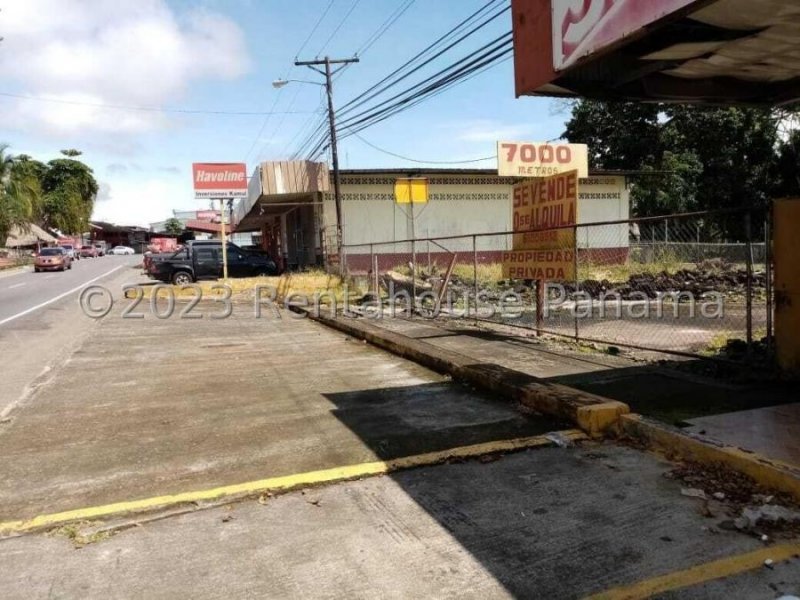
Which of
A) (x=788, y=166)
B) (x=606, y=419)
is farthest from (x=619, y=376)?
(x=788, y=166)

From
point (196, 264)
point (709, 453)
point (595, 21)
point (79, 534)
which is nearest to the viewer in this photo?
point (79, 534)

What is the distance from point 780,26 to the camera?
445 centimetres

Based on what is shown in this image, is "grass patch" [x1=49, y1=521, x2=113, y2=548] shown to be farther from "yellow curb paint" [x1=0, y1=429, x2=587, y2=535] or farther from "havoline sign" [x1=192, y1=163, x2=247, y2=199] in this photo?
"havoline sign" [x1=192, y1=163, x2=247, y2=199]

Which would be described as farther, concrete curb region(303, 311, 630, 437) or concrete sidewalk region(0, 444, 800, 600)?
concrete curb region(303, 311, 630, 437)

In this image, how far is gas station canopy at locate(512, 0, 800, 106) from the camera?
4145mm

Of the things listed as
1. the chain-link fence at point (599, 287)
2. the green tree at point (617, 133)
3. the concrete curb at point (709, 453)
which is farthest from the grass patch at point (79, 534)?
the green tree at point (617, 133)

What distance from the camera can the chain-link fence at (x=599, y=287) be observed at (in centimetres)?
976

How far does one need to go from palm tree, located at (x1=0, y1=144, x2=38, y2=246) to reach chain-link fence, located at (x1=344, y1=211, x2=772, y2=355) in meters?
36.9

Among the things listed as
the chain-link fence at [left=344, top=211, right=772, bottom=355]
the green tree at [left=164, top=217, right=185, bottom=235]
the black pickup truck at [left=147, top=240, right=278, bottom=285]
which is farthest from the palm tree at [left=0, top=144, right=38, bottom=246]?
the green tree at [left=164, top=217, right=185, bottom=235]

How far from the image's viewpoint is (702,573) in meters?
3.07

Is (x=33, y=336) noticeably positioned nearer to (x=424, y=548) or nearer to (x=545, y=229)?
(x=545, y=229)

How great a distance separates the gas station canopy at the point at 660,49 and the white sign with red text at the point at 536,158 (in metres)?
19.7

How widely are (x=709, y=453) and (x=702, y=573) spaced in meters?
1.47

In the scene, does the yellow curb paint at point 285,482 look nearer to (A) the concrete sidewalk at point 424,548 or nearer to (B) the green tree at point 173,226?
(A) the concrete sidewalk at point 424,548
